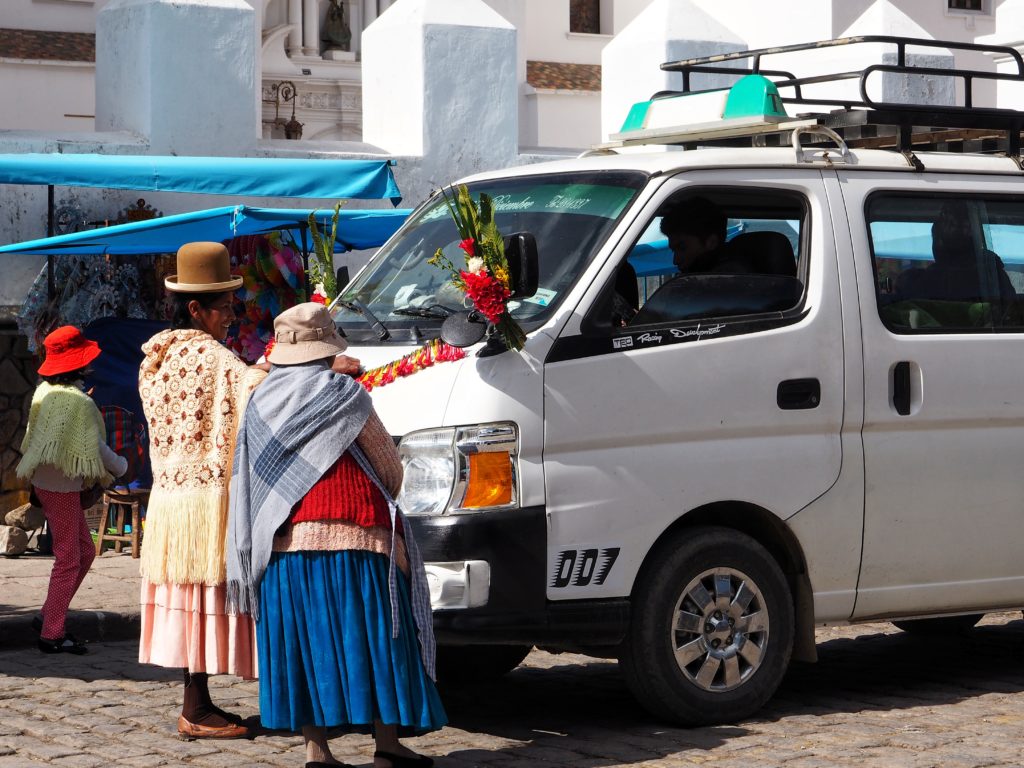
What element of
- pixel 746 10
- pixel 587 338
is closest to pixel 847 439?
pixel 587 338

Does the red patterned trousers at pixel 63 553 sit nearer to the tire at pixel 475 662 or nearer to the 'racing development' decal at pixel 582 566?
the tire at pixel 475 662

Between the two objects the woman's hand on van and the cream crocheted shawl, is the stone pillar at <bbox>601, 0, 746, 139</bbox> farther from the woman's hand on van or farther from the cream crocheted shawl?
the woman's hand on van

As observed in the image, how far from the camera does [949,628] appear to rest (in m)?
9.04

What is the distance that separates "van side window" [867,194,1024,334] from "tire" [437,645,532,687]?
2.17 meters

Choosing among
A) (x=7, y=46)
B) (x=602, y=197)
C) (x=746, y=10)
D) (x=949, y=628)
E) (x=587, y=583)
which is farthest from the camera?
(x=7, y=46)

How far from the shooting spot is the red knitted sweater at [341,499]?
572cm

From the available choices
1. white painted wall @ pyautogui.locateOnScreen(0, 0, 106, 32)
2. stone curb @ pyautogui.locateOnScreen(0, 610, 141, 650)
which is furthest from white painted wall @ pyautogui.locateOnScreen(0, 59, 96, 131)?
stone curb @ pyautogui.locateOnScreen(0, 610, 141, 650)

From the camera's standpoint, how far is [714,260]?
709cm

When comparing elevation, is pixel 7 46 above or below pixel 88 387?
above

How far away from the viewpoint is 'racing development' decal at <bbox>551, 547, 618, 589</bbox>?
20.9 feet

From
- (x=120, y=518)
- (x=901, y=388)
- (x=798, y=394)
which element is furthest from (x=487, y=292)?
(x=120, y=518)

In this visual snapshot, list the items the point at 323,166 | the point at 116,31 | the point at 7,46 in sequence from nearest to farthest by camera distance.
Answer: the point at 323,166, the point at 116,31, the point at 7,46

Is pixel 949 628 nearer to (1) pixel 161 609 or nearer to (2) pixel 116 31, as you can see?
(1) pixel 161 609

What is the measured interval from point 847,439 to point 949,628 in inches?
99.0
